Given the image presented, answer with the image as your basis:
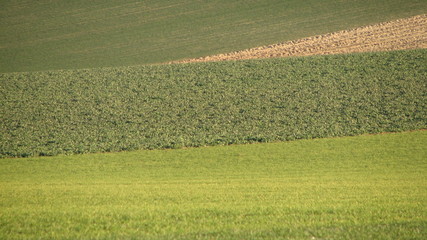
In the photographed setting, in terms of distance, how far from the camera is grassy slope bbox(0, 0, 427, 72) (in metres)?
33.0

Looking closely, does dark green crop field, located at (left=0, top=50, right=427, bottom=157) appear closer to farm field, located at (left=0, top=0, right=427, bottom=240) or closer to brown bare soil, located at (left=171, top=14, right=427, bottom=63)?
farm field, located at (left=0, top=0, right=427, bottom=240)

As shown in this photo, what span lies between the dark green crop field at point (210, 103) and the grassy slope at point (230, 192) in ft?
4.38

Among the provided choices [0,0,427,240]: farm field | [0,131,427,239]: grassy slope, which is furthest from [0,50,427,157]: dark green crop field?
[0,131,427,239]: grassy slope

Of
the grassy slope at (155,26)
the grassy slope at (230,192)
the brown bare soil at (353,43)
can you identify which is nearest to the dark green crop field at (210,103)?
the grassy slope at (230,192)

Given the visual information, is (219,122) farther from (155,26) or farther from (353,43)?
(155,26)

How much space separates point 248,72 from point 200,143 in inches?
379

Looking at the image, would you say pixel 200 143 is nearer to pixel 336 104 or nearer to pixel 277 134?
pixel 277 134

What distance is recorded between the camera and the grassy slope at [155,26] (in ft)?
108

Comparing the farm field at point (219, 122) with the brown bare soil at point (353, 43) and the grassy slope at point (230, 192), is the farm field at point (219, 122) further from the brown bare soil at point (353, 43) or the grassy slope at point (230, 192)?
the brown bare soil at point (353, 43)

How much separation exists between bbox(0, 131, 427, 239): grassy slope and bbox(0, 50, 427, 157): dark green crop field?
134cm

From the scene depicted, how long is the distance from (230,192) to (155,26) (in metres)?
29.9

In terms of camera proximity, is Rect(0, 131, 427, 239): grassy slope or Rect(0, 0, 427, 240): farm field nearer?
Rect(0, 131, 427, 239): grassy slope

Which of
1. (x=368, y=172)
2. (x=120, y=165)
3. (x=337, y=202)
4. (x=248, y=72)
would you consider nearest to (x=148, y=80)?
(x=248, y=72)

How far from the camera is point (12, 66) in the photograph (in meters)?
32.0
